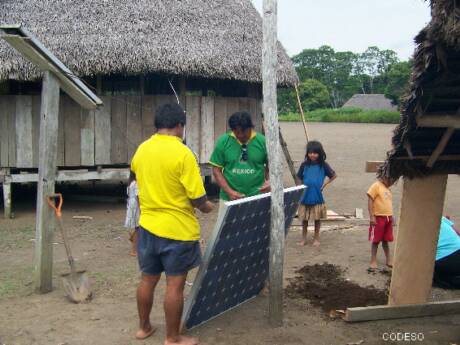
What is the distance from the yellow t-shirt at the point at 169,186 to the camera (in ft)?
12.9

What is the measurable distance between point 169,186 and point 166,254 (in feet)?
1.60

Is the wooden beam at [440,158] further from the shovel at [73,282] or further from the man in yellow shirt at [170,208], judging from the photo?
Result: the shovel at [73,282]

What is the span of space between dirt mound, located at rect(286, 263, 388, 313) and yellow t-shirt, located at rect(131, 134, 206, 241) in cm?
176

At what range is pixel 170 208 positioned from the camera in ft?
13.1

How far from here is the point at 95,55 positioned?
942 centimetres

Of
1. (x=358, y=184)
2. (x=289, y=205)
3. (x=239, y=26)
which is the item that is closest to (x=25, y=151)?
(x=239, y=26)

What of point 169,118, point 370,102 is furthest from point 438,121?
point 370,102

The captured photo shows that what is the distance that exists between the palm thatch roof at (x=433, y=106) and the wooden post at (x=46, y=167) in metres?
2.96

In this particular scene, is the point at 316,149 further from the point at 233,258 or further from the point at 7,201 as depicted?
the point at 7,201

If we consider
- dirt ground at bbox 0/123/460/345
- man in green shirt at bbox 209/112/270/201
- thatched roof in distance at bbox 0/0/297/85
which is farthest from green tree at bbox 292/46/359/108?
man in green shirt at bbox 209/112/270/201

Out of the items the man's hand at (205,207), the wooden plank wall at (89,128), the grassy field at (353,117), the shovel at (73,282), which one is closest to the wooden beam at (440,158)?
the man's hand at (205,207)

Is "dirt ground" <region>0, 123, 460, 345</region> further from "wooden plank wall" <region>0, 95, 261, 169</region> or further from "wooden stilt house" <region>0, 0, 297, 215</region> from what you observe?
"wooden stilt house" <region>0, 0, 297, 215</region>

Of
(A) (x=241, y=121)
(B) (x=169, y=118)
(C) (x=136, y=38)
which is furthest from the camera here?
(C) (x=136, y=38)

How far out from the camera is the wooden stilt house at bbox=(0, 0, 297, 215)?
31.2ft
